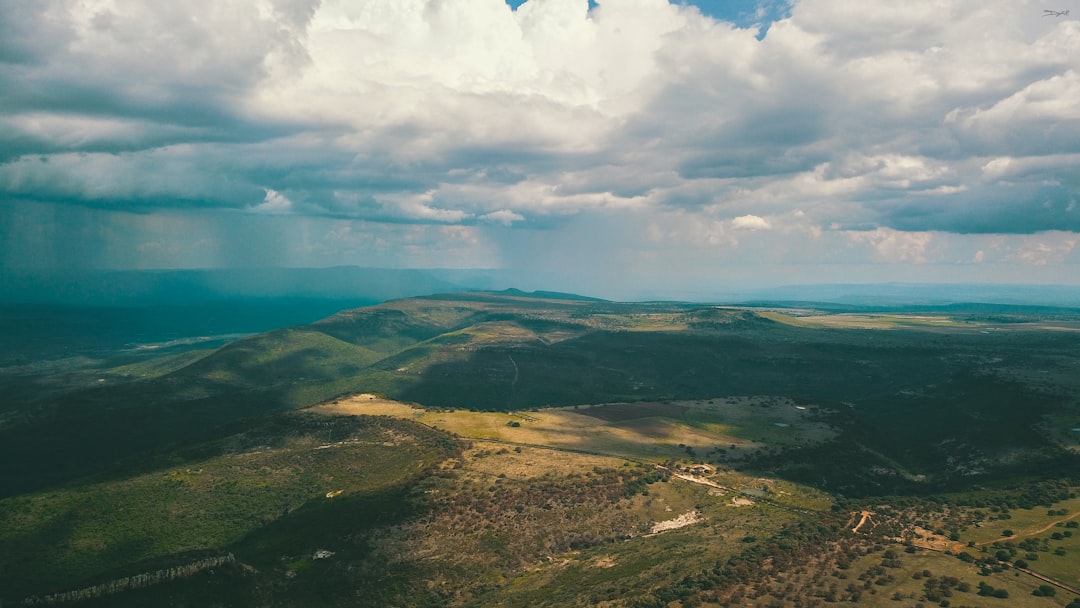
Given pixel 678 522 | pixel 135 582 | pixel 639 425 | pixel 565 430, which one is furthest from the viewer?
pixel 639 425

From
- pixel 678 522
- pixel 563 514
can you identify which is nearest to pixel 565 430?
pixel 563 514

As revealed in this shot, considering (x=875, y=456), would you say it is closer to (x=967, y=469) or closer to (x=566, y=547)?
(x=967, y=469)

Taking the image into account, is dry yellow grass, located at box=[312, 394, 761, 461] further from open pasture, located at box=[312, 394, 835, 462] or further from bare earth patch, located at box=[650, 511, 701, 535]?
bare earth patch, located at box=[650, 511, 701, 535]

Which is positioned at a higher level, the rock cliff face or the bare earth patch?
the rock cliff face

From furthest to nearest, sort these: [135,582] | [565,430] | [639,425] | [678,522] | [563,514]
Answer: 1. [639,425]
2. [565,430]
3. [563,514]
4. [678,522]
5. [135,582]

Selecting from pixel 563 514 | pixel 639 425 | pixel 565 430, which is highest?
pixel 565 430

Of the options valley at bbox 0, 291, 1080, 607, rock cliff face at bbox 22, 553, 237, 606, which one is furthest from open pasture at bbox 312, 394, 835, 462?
rock cliff face at bbox 22, 553, 237, 606

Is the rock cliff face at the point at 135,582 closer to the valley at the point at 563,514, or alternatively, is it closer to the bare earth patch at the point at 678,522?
the valley at the point at 563,514

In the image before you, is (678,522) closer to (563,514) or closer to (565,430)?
(563,514)

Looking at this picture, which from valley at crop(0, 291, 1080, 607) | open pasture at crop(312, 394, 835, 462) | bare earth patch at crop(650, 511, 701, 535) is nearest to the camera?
valley at crop(0, 291, 1080, 607)

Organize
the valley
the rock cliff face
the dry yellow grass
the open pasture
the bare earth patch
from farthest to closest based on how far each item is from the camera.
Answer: the open pasture
the dry yellow grass
the bare earth patch
the valley
the rock cliff face

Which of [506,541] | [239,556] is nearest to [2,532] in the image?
[239,556]
